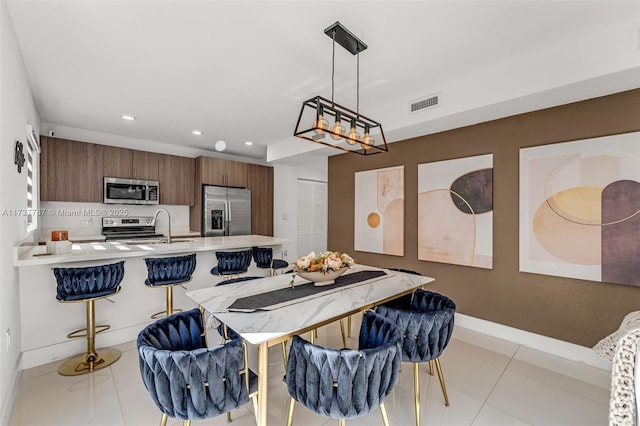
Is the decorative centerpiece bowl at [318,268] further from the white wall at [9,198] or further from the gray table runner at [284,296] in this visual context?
the white wall at [9,198]

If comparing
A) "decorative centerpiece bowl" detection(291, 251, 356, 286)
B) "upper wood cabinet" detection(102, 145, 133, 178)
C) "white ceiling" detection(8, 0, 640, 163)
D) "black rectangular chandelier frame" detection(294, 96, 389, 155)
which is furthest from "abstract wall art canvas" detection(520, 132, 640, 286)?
"upper wood cabinet" detection(102, 145, 133, 178)

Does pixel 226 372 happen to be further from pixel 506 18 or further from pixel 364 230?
pixel 364 230

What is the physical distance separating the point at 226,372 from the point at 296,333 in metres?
0.36

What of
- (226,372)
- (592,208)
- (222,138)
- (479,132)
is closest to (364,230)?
(479,132)

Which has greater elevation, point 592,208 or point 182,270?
point 592,208

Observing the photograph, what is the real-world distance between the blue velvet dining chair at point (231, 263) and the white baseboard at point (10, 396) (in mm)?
1634

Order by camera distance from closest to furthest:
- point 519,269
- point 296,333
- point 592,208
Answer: point 296,333, point 592,208, point 519,269

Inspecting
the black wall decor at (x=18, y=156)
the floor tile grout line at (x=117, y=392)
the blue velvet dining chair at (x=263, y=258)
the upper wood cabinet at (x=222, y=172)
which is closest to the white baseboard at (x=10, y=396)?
the floor tile grout line at (x=117, y=392)

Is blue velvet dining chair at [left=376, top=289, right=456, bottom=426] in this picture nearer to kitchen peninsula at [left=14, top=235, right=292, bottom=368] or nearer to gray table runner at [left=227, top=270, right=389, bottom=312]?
gray table runner at [left=227, top=270, right=389, bottom=312]

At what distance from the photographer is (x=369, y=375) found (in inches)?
47.7

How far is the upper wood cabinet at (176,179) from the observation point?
494 centimetres

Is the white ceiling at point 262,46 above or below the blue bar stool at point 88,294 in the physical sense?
above

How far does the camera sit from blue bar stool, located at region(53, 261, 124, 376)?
2.23m

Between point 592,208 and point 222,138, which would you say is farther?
point 222,138
